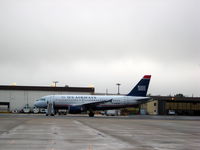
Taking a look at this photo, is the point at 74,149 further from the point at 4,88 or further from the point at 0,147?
the point at 4,88

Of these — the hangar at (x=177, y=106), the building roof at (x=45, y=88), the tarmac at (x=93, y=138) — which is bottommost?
the hangar at (x=177, y=106)

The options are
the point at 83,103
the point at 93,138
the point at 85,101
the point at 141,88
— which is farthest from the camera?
the point at 141,88

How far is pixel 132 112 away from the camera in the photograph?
99938 mm

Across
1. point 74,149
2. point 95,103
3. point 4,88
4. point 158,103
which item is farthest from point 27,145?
point 4,88

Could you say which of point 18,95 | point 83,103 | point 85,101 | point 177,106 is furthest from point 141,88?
point 18,95

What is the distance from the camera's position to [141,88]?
69500 millimetres

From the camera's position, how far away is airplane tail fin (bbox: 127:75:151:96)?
69062 millimetres

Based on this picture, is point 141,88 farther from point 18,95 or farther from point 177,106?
point 18,95

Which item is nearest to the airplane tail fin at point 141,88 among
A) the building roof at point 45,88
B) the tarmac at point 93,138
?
the building roof at point 45,88

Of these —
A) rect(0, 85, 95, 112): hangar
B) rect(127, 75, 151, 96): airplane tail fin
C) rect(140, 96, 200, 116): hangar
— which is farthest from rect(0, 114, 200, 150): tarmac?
rect(0, 85, 95, 112): hangar

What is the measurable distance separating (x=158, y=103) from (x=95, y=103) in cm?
3411

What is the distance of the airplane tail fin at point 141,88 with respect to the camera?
227ft

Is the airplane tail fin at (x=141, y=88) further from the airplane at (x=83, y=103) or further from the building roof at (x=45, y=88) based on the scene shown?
the building roof at (x=45, y=88)

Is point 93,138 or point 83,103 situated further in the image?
point 83,103
